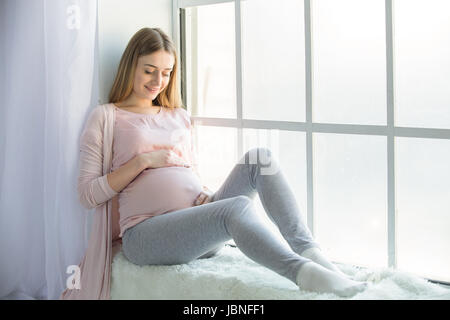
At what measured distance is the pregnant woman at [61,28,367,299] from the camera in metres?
1.69

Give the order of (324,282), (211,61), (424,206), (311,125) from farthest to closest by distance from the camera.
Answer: (211,61)
(311,125)
(424,206)
(324,282)

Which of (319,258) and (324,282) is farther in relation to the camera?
(319,258)

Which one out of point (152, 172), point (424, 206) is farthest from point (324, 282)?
point (152, 172)

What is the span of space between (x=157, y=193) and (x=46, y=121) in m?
0.48

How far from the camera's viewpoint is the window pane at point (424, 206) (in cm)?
180

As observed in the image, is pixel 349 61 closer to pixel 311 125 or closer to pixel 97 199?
pixel 311 125

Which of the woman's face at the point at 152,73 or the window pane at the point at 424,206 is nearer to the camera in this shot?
the window pane at the point at 424,206

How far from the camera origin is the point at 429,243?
1848mm

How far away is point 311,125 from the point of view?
206 centimetres

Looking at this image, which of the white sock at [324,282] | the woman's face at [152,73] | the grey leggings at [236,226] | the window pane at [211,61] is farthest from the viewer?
the window pane at [211,61]

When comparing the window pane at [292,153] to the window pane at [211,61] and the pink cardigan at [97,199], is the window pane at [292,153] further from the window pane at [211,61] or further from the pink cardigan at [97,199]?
the pink cardigan at [97,199]

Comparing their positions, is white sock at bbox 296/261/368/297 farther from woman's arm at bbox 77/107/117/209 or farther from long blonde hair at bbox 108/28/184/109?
→ long blonde hair at bbox 108/28/184/109

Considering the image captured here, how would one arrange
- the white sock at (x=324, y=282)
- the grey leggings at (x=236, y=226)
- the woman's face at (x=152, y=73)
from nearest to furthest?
the white sock at (x=324, y=282) < the grey leggings at (x=236, y=226) < the woman's face at (x=152, y=73)

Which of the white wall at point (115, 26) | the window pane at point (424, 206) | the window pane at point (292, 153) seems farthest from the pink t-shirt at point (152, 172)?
the window pane at point (424, 206)
